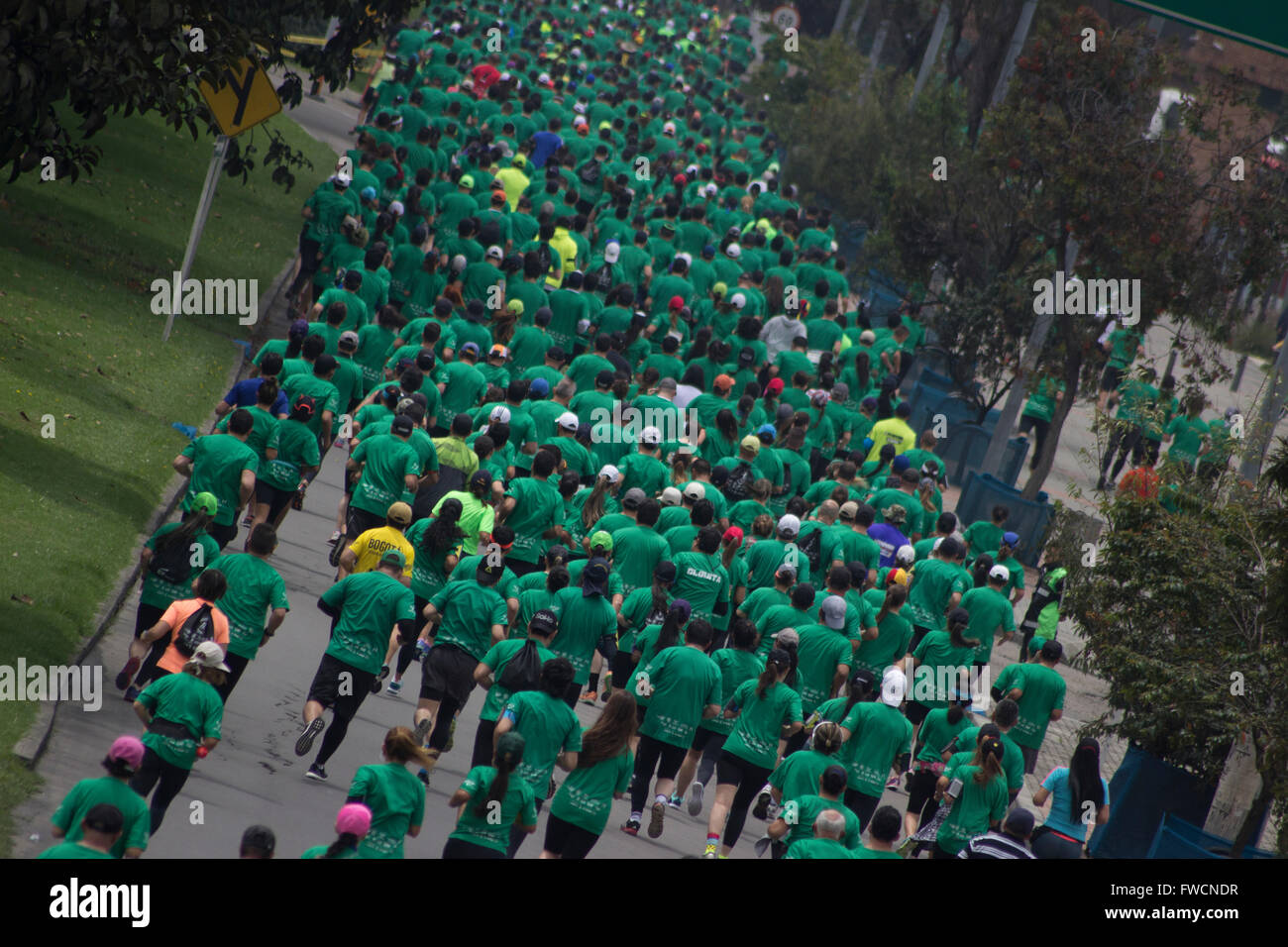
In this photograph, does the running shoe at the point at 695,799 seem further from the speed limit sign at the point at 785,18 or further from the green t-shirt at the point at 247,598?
the speed limit sign at the point at 785,18

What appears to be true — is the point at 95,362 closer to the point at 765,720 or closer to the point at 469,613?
the point at 469,613

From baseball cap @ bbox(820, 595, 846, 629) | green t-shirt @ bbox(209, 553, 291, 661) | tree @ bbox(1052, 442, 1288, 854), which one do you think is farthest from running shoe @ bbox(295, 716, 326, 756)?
tree @ bbox(1052, 442, 1288, 854)

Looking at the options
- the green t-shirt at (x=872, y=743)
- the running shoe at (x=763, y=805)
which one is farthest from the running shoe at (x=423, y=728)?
the green t-shirt at (x=872, y=743)

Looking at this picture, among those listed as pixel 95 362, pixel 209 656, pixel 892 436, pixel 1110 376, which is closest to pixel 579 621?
pixel 209 656

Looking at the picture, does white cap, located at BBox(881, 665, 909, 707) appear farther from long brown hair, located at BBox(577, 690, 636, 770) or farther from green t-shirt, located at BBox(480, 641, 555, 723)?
long brown hair, located at BBox(577, 690, 636, 770)

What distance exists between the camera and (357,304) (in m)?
15.8

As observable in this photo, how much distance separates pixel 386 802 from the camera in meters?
7.72

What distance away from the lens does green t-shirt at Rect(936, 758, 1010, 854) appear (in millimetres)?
10523

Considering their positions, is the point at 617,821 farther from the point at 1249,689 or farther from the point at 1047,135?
the point at 1047,135

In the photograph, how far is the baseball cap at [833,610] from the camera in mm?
12188
